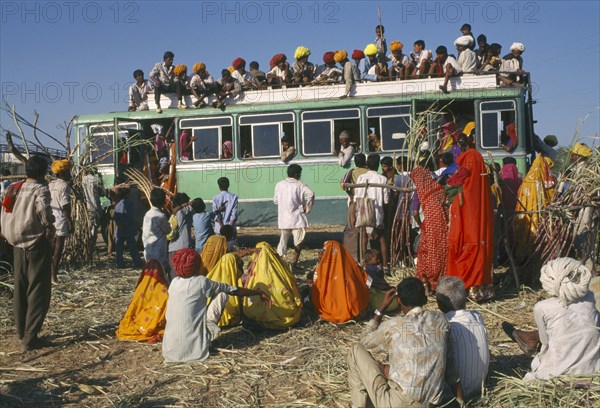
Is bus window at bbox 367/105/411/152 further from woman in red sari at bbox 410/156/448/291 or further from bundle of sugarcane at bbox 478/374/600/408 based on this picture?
bundle of sugarcane at bbox 478/374/600/408

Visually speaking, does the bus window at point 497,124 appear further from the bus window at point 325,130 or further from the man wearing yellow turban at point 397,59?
the bus window at point 325,130

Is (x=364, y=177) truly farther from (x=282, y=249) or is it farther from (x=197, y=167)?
(x=197, y=167)


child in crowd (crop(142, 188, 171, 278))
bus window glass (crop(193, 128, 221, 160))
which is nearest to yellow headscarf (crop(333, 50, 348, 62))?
bus window glass (crop(193, 128, 221, 160))

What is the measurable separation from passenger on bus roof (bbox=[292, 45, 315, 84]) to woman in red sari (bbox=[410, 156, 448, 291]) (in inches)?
240

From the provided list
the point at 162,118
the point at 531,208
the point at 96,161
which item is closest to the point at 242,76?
the point at 162,118

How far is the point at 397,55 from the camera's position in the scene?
43.0 feet

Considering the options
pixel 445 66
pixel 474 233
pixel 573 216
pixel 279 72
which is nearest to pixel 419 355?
pixel 474 233

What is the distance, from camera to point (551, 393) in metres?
4.27

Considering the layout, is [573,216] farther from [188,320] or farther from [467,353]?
[188,320]

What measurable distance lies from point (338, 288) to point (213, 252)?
4.96 ft

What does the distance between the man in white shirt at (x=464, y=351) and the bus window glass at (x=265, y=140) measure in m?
8.63

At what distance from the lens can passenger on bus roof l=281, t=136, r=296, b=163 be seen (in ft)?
41.5

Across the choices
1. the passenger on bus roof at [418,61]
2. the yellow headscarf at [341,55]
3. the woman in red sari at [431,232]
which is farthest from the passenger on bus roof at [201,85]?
the woman in red sari at [431,232]

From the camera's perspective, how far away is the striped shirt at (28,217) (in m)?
6.13
